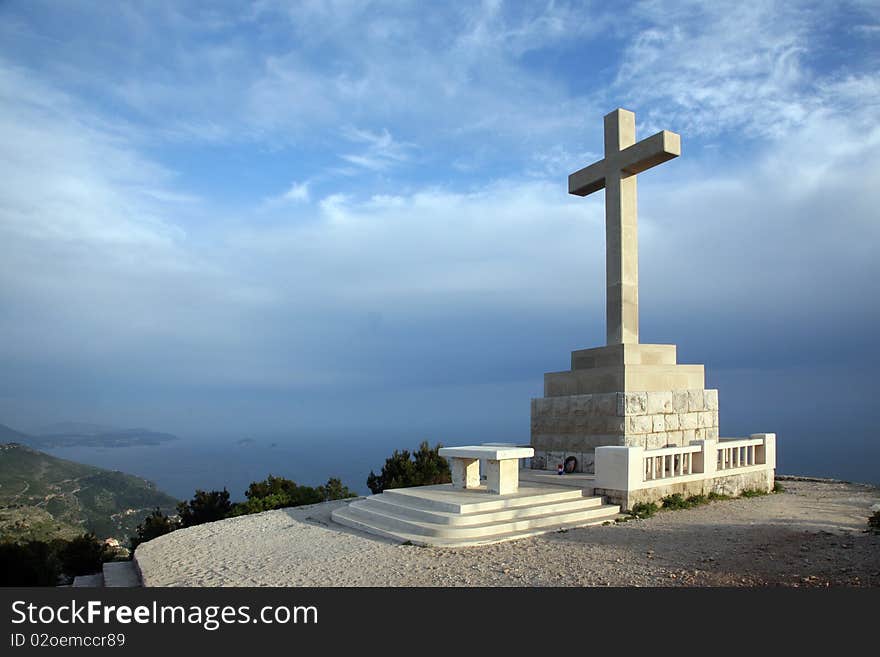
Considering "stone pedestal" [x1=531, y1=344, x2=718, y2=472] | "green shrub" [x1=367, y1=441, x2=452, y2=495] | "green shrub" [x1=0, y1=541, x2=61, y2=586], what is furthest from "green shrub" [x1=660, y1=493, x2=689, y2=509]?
"green shrub" [x1=0, y1=541, x2=61, y2=586]

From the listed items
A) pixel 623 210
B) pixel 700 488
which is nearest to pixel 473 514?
pixel 700 488

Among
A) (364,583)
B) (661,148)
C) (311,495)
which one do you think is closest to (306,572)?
(364,583)

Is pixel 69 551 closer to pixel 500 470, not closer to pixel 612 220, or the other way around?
pixel 500 470

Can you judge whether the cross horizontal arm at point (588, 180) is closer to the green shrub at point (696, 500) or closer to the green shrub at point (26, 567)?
the green shrub at point (696, 500)

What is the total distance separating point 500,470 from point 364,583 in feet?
11.8

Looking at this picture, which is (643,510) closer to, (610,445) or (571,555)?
(610,445)

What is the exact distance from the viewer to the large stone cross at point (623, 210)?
11.4m

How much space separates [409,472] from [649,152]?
876cm

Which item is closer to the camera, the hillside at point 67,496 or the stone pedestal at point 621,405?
the stone pedestal at point 621,405

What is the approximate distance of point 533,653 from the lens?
12.6ft

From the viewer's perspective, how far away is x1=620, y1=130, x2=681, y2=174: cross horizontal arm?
10977 millimetres

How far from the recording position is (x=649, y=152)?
36.7ft

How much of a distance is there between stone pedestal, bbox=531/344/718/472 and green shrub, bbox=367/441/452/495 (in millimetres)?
2850

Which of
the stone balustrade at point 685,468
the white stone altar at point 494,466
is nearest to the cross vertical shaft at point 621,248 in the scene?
the stone balustrade at point 685,468
